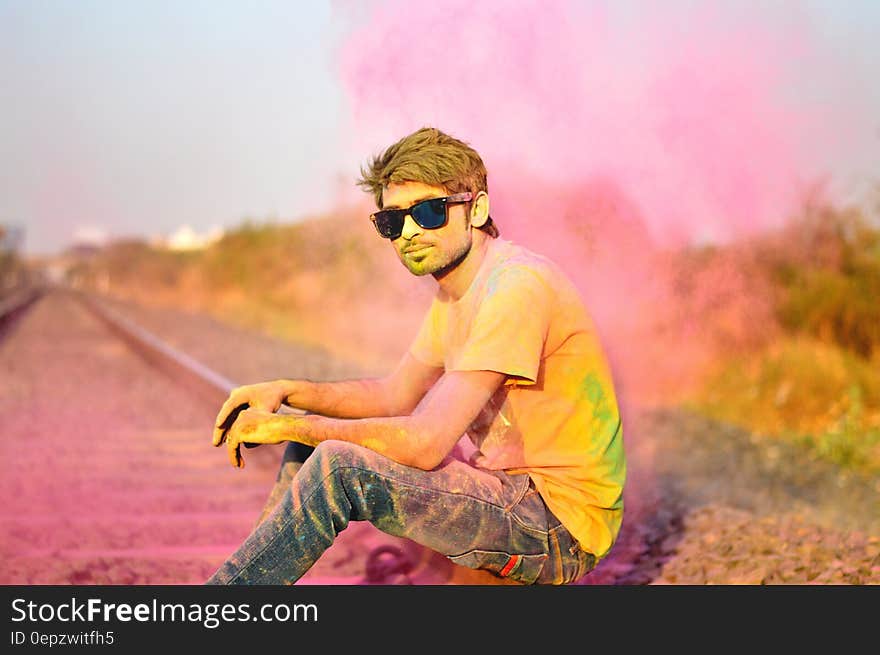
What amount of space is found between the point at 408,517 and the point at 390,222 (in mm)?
833

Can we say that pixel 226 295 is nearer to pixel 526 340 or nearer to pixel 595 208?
pixel 595 208

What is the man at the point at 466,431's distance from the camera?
2.59 m

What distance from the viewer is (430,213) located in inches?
113

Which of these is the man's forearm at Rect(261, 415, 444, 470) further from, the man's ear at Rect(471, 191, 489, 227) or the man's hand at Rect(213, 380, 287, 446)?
the man's ear at Rect(471, 191, 489, 227)

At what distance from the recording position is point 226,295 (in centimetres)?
4028

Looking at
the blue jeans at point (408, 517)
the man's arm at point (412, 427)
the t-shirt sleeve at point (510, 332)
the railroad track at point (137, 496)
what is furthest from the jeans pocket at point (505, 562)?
the t-shirt sleeve at point (510, 332)

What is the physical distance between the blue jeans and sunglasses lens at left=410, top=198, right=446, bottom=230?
26.1 inches

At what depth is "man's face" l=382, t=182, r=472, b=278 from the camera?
9.45 ft

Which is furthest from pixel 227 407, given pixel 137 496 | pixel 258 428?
pixel 137 496

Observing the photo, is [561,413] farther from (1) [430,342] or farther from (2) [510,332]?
(1) [430,342]

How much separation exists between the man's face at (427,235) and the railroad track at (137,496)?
91 cm

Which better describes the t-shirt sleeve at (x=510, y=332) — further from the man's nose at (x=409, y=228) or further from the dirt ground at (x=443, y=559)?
the dirt ground at (x=443, y=559)

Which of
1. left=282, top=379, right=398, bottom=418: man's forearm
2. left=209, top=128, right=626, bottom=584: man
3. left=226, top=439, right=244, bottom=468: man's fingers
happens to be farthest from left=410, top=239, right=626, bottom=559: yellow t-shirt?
left=226, top=439, right=244, bottom=468: man's fingers
